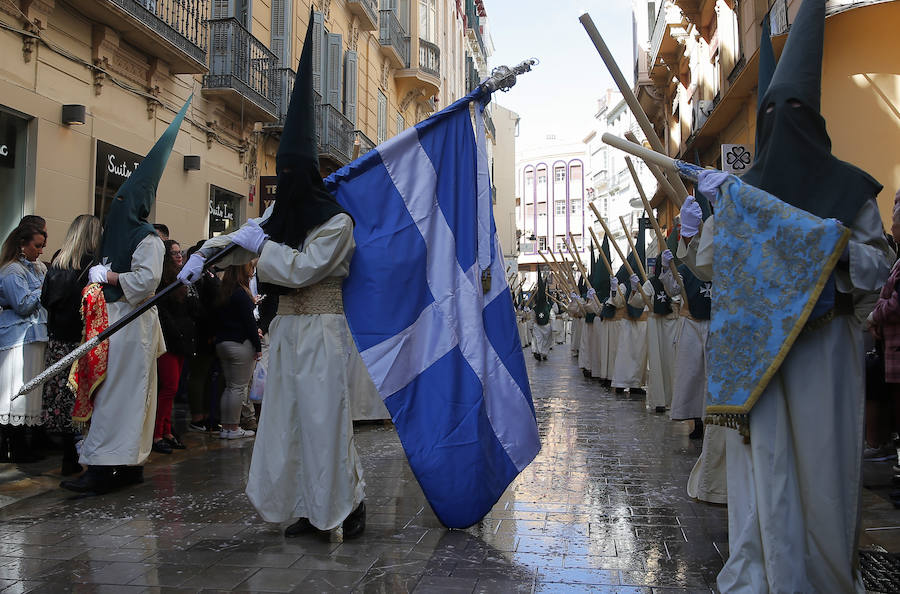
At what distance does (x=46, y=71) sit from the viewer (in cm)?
938

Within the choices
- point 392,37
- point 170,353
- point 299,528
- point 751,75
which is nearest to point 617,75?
point 299,528

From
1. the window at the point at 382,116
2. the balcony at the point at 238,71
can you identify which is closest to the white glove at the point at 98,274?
the balcony at the point at 238,71

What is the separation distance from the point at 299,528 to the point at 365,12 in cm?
1858

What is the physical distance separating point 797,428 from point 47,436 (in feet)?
21.9

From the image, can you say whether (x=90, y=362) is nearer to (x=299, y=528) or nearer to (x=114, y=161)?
(x=299, y=528)

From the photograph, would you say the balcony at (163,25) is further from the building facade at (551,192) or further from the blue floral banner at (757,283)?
the building facade at (551,192)

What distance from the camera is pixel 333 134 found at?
18234 millimetres

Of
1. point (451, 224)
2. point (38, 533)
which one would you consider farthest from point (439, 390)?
point (38, 533)

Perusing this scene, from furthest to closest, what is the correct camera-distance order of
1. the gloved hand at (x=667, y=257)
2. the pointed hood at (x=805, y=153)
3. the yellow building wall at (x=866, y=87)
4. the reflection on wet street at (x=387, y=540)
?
1. the yellow building wall at (x=866, y=87)
2. the gloved hand at (x=667, y=257)
3. the reflection on wet street at (x=387, y=540)
4. the pointed hood at (x=805, y=153)

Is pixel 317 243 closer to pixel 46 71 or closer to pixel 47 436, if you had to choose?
pixel 47 436

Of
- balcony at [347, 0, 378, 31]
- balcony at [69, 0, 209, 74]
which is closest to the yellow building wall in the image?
balcony at [69, 0, 209, 74]

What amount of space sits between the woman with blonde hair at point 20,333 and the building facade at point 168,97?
57.2 inches

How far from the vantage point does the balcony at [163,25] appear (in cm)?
996

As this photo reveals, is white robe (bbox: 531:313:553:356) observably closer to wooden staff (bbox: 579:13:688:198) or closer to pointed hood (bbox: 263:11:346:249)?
wooden staff (bbox: 579:13:688:198)
